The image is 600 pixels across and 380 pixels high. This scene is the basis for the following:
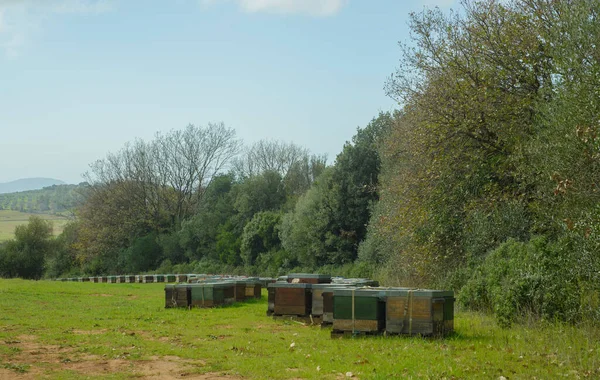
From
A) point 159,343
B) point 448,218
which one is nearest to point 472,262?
point 448,218

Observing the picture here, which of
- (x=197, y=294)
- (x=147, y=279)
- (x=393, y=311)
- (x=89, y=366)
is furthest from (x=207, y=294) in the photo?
(x=147, y=279)

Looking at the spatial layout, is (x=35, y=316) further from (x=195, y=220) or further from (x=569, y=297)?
(x=195, y=220)

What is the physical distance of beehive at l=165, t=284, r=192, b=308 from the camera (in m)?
22.9

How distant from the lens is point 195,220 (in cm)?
6341

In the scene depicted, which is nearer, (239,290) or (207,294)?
(207,294)

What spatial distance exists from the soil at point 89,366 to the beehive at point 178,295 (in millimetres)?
9199

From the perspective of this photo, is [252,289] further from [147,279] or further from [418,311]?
[147,279]

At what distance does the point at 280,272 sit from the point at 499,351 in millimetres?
35946

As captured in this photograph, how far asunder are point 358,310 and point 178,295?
1025 centimetres

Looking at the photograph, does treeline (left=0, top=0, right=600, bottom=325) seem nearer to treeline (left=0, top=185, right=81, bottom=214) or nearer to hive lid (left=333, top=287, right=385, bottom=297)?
hive lid (left=333, top=287, right=385, bottom=297)

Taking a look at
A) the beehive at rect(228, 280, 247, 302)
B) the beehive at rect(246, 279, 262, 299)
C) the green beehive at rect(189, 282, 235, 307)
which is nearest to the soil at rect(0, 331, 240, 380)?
the green beehive at rect(189, 282, 235, 307)

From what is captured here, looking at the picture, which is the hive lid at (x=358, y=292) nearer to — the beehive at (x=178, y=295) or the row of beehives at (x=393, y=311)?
the row of beehives at (x=393, y=311)

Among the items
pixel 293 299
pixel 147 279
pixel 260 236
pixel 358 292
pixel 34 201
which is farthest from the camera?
pixel 34 201

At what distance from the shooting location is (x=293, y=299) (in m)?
18.6
